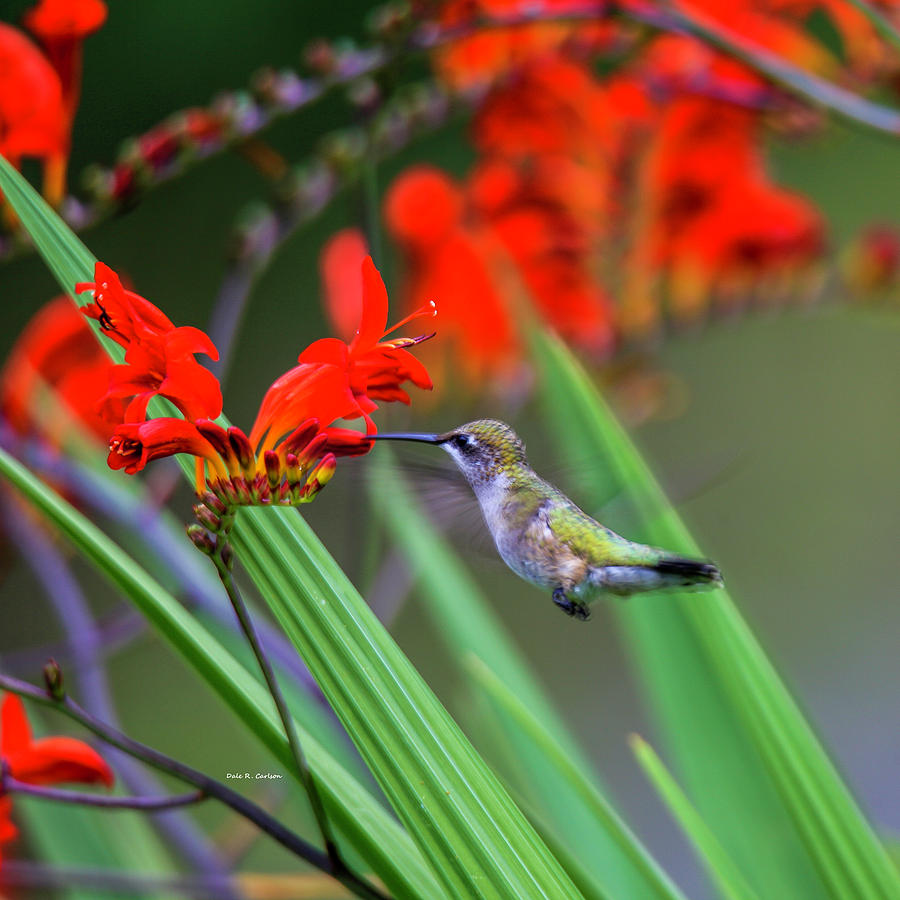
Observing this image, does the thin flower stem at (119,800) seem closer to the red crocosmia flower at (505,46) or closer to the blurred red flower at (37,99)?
the blurred red flower at (37,99)

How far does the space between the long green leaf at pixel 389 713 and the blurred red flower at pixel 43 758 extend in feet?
0.45

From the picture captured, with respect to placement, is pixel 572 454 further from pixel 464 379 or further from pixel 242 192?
pixel 242 192

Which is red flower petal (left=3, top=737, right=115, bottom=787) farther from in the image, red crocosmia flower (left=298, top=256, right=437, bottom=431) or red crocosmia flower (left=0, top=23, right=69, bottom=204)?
red crocosmia flower (left=0, top=23, right=69, bottom=204)

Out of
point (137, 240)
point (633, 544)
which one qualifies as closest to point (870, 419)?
point (137, 240)

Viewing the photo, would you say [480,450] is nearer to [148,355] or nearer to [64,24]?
[148,355]

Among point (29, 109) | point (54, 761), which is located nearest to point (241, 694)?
point (54, 761)

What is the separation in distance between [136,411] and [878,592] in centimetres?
232

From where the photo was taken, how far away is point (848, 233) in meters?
2.47

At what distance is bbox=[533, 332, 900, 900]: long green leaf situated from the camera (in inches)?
22.2

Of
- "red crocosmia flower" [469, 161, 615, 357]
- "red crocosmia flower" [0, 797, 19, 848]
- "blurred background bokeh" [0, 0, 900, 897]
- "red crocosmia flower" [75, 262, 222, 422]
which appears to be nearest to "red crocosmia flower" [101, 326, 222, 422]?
"red crocosmia flower" [75, 262, 222, 422]

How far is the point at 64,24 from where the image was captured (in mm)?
563

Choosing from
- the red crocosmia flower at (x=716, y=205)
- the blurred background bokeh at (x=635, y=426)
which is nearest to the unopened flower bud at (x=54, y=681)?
the red crocosmia flower at (x=716, y=205)

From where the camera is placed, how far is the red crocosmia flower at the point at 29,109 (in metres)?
0.62

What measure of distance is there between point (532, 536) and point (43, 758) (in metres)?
0.24
